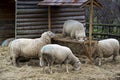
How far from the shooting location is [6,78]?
889 cm

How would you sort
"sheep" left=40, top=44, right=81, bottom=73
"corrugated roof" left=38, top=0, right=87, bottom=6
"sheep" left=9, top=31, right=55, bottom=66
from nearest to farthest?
"sheep" left=40, top=44, right=81, bottom=73
"corrugated roof" left=38, top=0, right=87, bottom=6
"sheep" left=9, top=31, right=55, bottom=66

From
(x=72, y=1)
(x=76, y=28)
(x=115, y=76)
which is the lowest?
(x=115, y=76)

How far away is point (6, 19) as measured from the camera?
15250 millimetres

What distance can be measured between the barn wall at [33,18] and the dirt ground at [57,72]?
153cm

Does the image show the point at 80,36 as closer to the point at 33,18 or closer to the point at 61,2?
the point at 61,2

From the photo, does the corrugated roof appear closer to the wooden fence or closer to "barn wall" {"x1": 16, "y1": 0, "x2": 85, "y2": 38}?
"barn wall" {"x1": 16, "y1": 0, "x2": 85, "y2": 38}

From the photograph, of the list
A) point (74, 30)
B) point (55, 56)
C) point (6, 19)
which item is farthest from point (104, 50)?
point (6, 19)

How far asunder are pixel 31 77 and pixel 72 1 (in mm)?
3295

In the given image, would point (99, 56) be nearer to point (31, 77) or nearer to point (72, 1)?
point (72, 1)

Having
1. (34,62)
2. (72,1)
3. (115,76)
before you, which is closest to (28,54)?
(34,62)

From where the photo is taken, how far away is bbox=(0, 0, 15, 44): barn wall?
1518 centimetres

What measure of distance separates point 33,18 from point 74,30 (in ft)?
6.18

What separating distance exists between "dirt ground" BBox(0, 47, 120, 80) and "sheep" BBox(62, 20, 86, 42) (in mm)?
1216

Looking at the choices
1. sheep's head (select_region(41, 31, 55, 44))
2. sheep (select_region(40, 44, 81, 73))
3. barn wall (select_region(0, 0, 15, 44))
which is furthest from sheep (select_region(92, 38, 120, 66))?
barn wall (select_region(0, 0, 15, 44))
